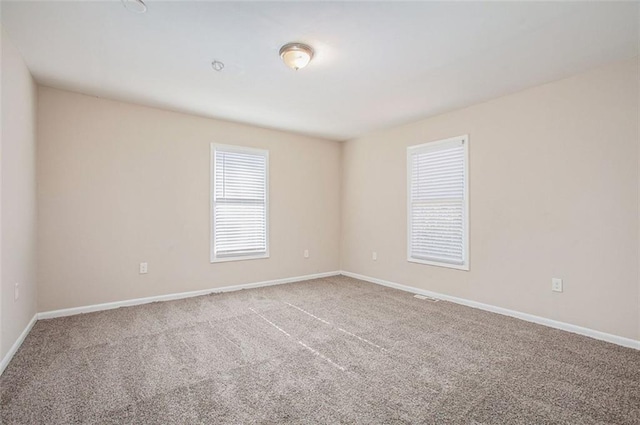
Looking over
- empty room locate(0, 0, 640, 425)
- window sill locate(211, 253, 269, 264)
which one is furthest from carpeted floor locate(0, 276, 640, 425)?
window sill locate(211, 253, 269, 264)

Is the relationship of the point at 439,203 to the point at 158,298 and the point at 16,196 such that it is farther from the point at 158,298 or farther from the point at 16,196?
the point at 16,196

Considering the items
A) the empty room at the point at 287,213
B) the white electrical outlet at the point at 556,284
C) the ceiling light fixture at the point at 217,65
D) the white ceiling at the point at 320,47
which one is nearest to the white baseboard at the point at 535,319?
the empty room at the point at 287,213

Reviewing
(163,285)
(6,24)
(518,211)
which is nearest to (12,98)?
(6,24)

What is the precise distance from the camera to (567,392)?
77.2 inches

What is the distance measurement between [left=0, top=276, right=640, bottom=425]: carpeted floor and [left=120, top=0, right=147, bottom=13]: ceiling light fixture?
2.37 metres

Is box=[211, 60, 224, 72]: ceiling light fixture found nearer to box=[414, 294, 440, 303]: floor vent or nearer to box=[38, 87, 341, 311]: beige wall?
box=[38, 87, 341, 311]: beige wall

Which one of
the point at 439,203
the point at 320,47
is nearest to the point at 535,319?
the point at 439,203

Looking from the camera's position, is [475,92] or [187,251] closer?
[475,92]

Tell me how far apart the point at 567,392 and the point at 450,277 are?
2.08 metres

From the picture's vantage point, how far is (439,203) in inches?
164

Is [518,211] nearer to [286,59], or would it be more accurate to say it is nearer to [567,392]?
[567,392]

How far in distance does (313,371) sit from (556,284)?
2512 mm

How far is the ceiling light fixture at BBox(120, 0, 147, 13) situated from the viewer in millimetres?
1951

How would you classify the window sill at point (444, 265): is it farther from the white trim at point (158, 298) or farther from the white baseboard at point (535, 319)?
the white trim at point (158, 298)
